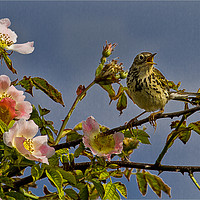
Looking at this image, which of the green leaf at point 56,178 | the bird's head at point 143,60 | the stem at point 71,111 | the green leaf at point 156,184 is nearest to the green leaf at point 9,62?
the stem at point 71,111

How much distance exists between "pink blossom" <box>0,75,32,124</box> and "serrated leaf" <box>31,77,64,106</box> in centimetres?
25

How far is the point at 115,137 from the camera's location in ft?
5.70

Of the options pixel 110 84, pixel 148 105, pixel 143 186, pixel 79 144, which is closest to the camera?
pixel 79 144

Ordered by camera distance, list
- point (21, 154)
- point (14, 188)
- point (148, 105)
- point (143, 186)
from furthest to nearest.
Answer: point (148, 105), point (143, 186), point (14, 188), point (21, 154)

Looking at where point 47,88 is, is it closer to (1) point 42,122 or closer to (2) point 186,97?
(1) point 42,122

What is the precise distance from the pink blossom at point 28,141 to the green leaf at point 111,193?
0.41 meters

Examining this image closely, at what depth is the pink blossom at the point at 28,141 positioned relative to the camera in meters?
1.34

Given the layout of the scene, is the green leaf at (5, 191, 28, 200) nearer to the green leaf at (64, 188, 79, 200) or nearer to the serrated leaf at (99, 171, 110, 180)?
the green leaf at (64, 188, 79, 200)

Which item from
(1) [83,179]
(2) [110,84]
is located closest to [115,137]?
(1) [83,179]

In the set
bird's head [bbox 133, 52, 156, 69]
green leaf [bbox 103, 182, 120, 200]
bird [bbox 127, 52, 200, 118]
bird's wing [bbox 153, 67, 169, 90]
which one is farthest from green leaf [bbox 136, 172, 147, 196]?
bird's head [bbox 133, 52, 156, 69]

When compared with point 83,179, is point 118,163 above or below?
above

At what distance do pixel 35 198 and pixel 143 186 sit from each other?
0.68 metres

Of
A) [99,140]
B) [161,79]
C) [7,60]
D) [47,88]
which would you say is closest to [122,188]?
[99,140]

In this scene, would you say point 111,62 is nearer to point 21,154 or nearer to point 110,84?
point 110,84
